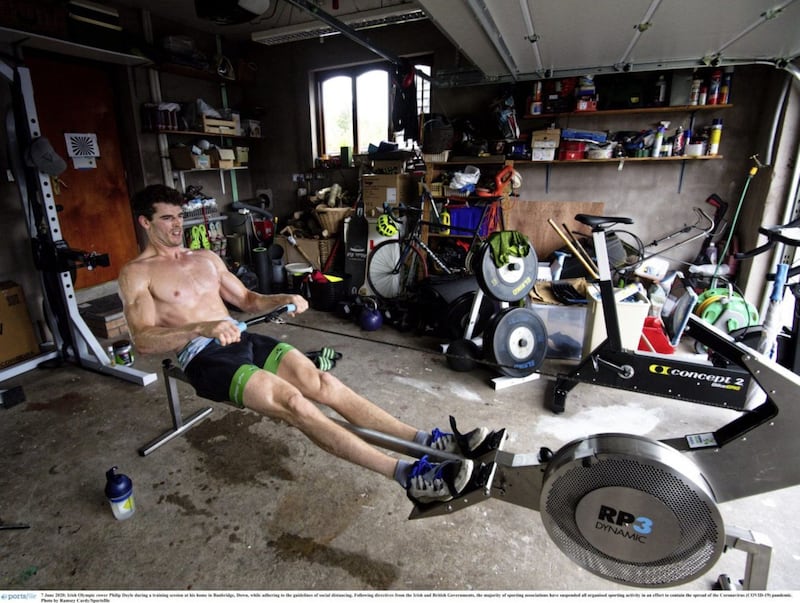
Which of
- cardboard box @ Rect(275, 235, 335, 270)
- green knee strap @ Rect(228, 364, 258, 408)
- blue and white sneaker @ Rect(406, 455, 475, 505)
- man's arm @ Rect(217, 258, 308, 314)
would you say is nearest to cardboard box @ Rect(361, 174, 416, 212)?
cardboard box @ Rect(275, 235, 335, 270)

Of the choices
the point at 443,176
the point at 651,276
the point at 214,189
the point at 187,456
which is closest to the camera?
the point at 187,456

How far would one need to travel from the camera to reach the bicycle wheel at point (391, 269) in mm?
4395

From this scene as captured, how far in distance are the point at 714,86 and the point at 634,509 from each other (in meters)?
4.18

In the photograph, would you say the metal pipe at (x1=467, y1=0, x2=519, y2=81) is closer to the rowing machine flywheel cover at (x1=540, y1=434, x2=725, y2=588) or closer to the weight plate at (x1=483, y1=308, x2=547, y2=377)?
the weight plate at (x1=483, y1=308, x2=547, y2=377)

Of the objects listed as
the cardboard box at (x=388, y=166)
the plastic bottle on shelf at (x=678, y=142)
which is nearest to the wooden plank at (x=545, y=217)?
the plastic bottle on shelf at (x=678, y=142)

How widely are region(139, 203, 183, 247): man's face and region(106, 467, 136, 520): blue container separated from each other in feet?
3.60

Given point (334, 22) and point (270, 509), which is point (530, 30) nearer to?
point (334, 22)

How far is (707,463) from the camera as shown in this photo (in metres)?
1.38

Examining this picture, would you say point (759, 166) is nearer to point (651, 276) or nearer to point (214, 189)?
point (651, 276)

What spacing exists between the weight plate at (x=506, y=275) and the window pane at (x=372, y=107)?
126 inches

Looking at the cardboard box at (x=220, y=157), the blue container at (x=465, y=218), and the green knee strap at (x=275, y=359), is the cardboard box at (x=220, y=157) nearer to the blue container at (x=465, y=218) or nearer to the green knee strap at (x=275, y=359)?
the blue container at (x=465, y=218)

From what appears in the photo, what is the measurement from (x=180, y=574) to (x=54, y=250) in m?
2.50

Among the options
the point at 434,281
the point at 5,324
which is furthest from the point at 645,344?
the point at 5,324

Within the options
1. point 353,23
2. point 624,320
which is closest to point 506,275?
point 624,320
